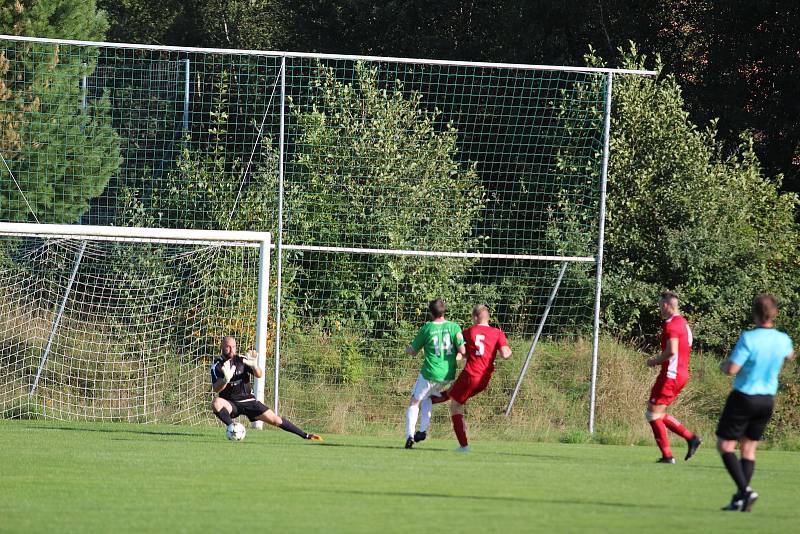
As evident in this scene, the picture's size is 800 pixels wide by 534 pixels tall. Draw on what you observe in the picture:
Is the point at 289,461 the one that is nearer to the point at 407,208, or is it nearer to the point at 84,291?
the point at 407,208

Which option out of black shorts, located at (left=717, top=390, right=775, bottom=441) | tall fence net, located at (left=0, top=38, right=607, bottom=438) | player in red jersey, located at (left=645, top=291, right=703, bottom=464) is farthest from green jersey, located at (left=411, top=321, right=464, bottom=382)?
black shorts, located at (left=717, top=390, right=775, bottom=441)

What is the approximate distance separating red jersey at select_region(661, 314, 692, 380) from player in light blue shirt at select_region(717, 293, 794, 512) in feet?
11.9

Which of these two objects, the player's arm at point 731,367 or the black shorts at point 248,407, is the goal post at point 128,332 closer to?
the black shorts at point 248,407

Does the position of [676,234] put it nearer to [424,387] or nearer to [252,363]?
[424,387]

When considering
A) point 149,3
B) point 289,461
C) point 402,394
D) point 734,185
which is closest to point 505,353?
point 289,461

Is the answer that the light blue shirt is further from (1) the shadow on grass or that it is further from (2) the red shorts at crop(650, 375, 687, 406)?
(1) the shadow on grass

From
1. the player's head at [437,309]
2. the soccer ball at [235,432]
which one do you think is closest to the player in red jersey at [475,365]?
the player's head at [437,309]

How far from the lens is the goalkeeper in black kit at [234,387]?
14156 mm

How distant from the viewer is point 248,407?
1438cm

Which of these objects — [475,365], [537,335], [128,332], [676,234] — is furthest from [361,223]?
[676,234]

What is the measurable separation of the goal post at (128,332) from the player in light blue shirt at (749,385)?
9224mm

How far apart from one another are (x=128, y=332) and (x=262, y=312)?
3.09 metres

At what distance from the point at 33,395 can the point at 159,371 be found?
73.5 inches

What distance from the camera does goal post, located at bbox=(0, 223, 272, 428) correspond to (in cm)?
1767
